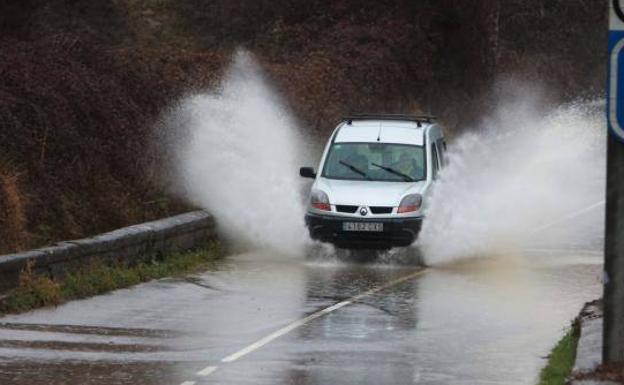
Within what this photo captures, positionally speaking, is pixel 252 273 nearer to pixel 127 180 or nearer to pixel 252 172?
pixel 127 180

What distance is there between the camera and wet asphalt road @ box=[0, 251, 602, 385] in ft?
45.7

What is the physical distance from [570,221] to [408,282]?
9.59m

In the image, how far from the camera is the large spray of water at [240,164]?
2614 cm

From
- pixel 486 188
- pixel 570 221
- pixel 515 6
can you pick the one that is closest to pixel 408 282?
pixel 570 221

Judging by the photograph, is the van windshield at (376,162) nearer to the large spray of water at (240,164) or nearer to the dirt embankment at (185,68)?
the large spray of water at (240,164)

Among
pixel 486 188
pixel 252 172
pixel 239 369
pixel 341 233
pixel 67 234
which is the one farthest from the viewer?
pixel 486 188

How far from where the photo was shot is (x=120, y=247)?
21078 mm

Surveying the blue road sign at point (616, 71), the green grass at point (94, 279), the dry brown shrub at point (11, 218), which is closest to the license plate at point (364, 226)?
the green grass at point (94, 279)

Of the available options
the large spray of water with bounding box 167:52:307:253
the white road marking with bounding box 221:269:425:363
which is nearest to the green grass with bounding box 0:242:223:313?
the large spray of water with bounding box 167:52:307:253

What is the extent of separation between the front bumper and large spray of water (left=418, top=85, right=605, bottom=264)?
455 mm

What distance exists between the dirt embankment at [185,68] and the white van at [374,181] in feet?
8.65

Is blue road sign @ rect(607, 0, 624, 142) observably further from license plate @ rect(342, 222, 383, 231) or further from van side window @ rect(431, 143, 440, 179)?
van side window @ rect(431, 143, 440, 179)

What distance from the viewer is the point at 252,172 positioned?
28156 mm

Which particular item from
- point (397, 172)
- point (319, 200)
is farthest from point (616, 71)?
point (397, 172)
